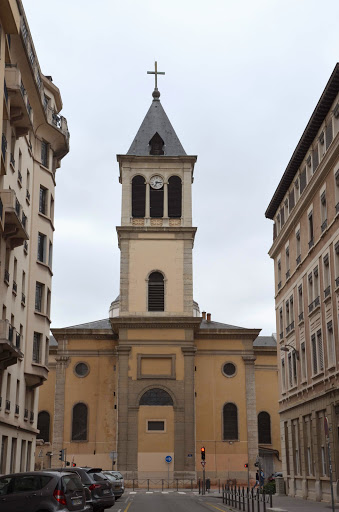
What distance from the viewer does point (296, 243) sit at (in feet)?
141

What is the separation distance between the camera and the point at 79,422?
63.4m

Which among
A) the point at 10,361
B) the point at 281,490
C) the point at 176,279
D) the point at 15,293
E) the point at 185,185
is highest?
the point at 185,185

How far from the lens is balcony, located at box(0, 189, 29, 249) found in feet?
86.6

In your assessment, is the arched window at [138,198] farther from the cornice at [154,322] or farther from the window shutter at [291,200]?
the window shutter at [291,200]

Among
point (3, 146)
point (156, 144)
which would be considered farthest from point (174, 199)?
point (3, 146)

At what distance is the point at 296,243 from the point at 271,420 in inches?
1245

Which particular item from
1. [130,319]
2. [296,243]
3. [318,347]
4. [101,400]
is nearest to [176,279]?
[130,319]

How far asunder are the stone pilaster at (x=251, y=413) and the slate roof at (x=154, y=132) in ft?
68.7

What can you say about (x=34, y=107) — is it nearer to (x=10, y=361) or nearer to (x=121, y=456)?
(x=10, y=361)

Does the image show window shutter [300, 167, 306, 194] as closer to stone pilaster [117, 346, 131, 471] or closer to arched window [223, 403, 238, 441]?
stone pilaster [117, 346, 131, 471]

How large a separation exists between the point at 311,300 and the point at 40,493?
936 inches

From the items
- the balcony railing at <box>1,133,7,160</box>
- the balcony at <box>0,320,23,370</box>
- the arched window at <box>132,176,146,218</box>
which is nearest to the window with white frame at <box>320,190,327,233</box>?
the balcony railing at <box>1,133,7,160</box>

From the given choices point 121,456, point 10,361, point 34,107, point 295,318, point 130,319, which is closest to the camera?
point 10,361

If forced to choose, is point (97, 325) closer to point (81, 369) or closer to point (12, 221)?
point (81, 369)
